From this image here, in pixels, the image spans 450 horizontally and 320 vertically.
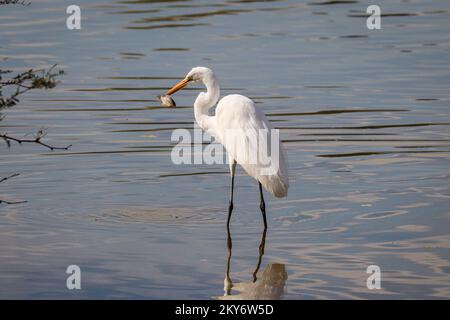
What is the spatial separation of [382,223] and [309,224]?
0.70 meters

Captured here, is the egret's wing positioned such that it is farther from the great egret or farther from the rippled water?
the rippled water

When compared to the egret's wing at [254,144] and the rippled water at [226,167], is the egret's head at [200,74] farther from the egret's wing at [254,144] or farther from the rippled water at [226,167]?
the rippled water at [226,167]

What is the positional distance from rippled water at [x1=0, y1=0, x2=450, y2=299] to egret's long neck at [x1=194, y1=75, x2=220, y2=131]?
840 millimetres

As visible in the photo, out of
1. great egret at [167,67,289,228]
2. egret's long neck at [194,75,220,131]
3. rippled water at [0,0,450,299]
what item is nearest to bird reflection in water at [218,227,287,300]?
rippled water at [0,0,450,299]

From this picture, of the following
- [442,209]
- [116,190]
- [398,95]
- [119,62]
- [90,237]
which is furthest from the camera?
[119,62]

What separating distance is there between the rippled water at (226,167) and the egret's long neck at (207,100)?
84 centimetres

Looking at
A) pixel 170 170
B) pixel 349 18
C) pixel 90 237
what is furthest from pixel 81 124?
pixel 349 18

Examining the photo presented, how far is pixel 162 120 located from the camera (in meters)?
16.0

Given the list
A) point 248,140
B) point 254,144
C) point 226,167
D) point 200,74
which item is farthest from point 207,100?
point 226,167

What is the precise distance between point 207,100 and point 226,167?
2122 millimetres

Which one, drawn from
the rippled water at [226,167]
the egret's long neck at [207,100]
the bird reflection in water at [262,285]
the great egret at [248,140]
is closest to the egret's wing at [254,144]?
the great egret at [248,140]

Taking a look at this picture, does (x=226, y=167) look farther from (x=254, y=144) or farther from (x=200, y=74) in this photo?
(x=254, y=144)
